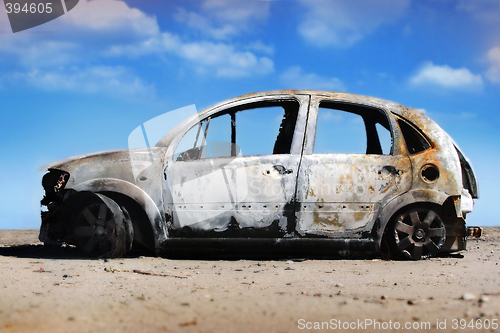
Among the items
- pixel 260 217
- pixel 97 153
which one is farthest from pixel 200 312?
pixel 97 153

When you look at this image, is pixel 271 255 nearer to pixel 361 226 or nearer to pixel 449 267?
pixel 361 226

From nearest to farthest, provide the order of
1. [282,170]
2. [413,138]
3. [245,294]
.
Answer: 1. [245,294]
2. [282,170]
3. [413,138]

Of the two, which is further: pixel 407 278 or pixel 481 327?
pixel 407 278

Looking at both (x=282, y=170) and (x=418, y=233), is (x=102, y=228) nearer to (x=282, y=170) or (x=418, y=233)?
(x=282, y=170)

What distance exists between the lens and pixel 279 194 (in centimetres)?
442

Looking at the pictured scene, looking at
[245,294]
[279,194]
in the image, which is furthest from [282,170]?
[245,294]

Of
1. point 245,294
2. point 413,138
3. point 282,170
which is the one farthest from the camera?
point 413,138

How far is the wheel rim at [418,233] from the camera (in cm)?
454

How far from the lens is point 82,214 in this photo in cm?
457

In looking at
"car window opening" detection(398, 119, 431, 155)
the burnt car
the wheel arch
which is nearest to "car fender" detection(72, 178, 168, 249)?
the burnt car

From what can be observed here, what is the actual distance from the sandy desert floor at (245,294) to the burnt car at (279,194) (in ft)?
0.85

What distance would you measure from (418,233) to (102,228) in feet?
10.7

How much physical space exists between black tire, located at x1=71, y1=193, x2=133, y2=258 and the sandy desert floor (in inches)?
5.1

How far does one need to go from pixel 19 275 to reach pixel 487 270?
4.29m
